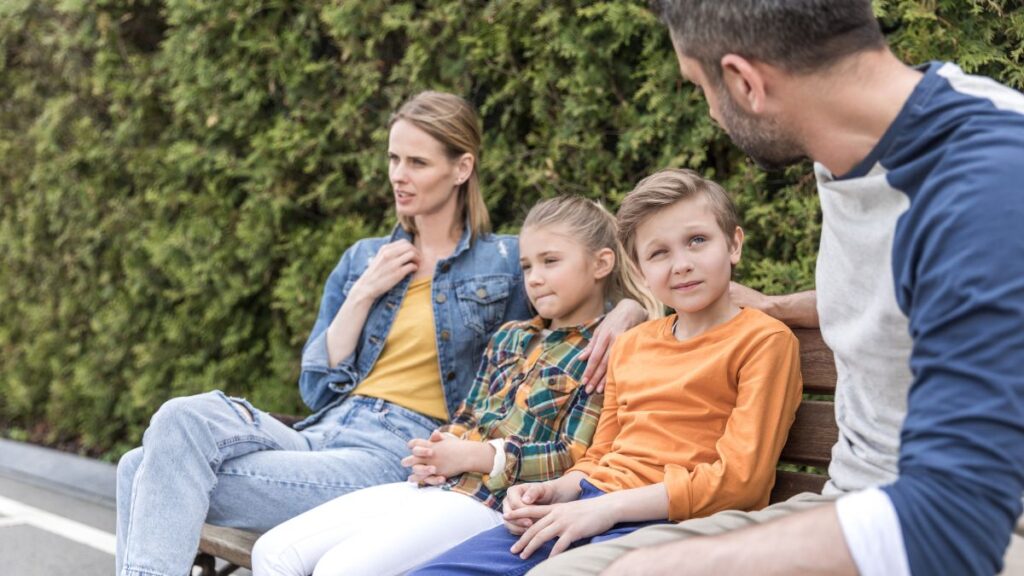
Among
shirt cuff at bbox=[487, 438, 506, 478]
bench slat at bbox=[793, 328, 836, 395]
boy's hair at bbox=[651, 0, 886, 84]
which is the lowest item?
shirt cuff at bbox=[487, 438, 506, 478]

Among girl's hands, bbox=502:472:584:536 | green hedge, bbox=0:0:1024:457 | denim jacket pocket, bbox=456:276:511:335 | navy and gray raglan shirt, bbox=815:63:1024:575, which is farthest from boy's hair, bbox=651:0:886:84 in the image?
denim jacket pocket, bbox=456:276:511:335

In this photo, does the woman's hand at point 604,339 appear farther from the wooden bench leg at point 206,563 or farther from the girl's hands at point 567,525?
the wooden bench leg at point 206,563

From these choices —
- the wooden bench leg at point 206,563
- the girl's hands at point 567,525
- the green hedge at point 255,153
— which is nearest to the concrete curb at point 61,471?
the green hedge at point 255,153

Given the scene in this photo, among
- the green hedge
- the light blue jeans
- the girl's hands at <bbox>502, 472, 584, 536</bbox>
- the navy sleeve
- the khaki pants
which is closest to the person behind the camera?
the navy sleeve

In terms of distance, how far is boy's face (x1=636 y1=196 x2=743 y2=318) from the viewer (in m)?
2.34

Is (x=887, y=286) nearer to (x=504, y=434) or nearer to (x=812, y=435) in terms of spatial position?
(x=812, y=435)

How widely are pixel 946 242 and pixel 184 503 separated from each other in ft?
6.24

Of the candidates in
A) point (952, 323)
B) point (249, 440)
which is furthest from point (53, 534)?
point (952, 323)

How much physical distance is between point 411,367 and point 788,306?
3.98 feet

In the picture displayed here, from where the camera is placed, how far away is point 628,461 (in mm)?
2320

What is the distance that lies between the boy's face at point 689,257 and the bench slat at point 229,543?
1285 millimetres

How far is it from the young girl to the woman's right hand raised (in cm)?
40

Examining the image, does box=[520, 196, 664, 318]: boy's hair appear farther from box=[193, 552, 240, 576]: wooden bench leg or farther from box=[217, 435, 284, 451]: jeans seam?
box=[193, 552, 240, 576]: wooden bench leg

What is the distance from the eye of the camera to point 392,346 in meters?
3.22
